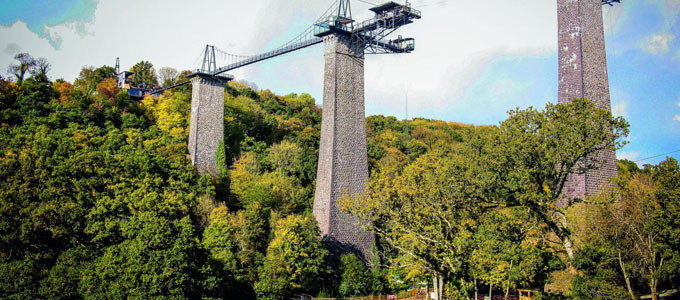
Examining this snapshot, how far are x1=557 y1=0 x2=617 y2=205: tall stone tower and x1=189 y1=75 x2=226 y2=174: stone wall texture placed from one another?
19358 millimetres

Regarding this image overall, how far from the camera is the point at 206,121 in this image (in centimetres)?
3378

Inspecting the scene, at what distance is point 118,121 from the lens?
3441cm

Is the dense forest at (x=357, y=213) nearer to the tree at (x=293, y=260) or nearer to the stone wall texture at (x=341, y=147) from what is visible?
the tree at (x=293, y=260)

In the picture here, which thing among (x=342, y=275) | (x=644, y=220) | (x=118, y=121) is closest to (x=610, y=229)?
(x=644, y=220)

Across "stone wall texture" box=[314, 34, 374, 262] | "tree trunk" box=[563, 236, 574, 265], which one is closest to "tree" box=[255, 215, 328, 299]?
"stone wall texture" box=[314, 34, 374, 262]

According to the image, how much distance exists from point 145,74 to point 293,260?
3480cm

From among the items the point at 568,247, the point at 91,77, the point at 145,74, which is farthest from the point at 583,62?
the point at 145,74

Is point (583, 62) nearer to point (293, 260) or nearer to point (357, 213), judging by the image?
point (357, 213)

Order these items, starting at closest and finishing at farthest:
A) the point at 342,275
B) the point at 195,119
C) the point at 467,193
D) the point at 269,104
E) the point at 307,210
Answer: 1. the point at 467,193
2. the point at 342,275
3. the point at 307,210
4. the point at 195,119
5. the point at 269,104

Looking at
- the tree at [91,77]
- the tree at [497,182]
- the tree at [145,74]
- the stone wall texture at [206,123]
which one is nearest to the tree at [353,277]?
the tree at [497,182]

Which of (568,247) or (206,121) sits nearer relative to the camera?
(568,247)

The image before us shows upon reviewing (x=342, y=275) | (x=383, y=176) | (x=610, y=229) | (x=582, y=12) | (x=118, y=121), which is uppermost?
(x=582, y=12)

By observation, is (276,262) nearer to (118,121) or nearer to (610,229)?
(610,229)

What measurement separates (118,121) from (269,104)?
13.5 m
